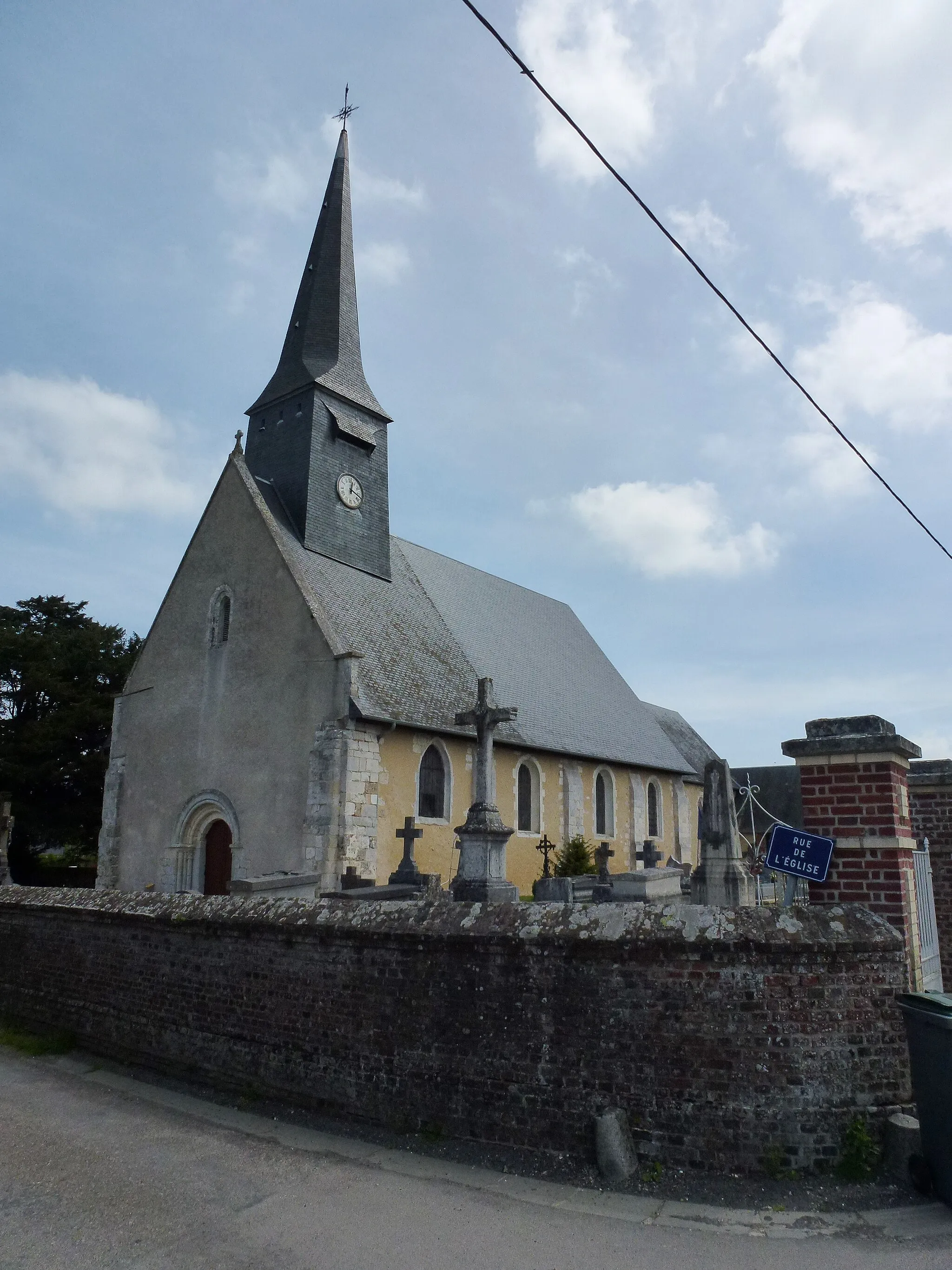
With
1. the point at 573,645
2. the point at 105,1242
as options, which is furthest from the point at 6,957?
the point at 573,645

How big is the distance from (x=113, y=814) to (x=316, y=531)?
7497mm

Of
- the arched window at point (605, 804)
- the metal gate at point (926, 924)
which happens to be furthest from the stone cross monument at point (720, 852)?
the arched window at point (605, 804)

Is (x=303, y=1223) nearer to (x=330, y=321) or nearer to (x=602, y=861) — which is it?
(x=602, y=861)

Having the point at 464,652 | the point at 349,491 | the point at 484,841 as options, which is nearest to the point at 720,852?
the point at 484,841

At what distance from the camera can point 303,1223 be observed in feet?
14.7

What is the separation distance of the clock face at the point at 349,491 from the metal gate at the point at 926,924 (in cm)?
1529

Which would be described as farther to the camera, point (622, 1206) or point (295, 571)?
point (295, 571)

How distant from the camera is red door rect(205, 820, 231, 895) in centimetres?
1691

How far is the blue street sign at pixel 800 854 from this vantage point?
18.1 ft

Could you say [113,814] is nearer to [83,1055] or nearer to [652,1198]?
[83,1055]

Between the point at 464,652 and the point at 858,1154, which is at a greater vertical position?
the point at 464,652

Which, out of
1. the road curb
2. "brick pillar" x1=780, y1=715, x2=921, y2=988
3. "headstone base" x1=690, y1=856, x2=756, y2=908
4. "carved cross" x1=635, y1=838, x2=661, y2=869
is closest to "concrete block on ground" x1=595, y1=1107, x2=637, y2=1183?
the road curb

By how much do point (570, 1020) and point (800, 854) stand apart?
179cm

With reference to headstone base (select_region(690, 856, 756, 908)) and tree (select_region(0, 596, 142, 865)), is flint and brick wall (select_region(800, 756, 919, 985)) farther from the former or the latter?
tree (select_region(0, 596, 142, 865))
